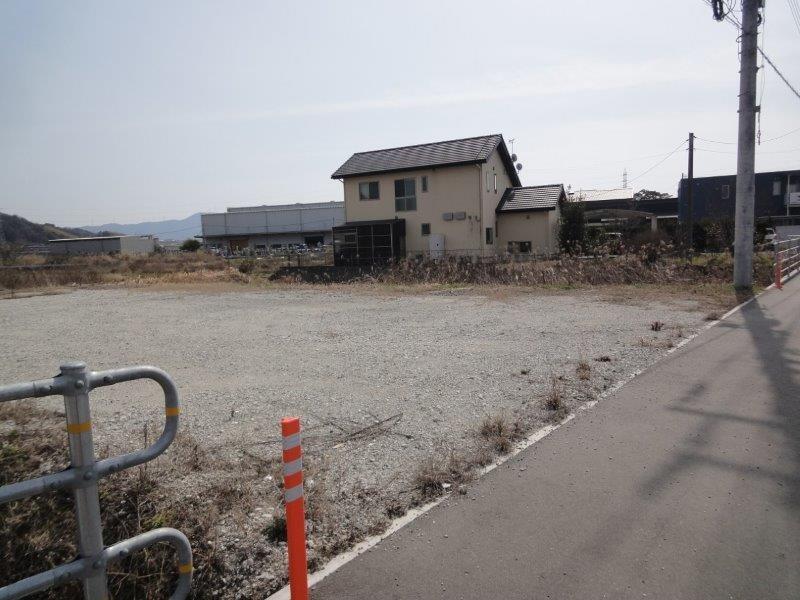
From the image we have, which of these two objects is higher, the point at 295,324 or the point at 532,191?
the point at 532,191

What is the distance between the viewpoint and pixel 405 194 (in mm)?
31531

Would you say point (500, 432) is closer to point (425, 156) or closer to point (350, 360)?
point (350, 360)

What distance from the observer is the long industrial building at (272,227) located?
224 ft

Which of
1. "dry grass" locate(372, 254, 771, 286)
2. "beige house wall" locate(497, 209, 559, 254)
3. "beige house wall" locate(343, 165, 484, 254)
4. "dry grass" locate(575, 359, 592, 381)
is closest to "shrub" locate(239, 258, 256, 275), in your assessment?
"beige house wall" locate(343, 165, 484, 254)

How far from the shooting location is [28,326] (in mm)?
13039

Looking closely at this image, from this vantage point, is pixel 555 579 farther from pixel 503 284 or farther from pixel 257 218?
pixel 257 218

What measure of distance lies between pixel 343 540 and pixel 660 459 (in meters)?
2.57

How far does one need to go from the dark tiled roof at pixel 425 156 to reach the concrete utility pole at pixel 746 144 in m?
14.9

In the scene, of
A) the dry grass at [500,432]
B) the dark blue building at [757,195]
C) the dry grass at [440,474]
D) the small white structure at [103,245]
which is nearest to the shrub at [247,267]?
the dry grass at [500,432]

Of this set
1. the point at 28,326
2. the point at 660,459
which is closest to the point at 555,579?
the point at 660,459

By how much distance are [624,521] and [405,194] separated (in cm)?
2920

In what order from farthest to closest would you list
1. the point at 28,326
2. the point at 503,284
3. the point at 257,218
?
1. the point at 257,218
2. the point at 503,284
3. the point at 28,326

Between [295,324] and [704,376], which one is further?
[295,324]

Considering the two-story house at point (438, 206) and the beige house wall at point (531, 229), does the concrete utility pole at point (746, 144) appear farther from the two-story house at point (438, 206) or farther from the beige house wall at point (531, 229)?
the beige house wall at point (531, 229)
